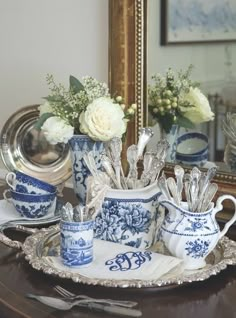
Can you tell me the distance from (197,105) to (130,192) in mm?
360

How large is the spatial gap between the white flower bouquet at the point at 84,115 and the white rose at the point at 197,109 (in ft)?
0.44

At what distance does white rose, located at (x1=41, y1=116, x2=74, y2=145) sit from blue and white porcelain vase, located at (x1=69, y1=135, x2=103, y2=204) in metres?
0.03

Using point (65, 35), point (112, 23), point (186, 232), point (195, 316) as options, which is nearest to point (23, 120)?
point (65, 35)

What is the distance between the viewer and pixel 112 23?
4.64 ft

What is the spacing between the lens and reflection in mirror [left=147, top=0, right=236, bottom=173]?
1.18 metres

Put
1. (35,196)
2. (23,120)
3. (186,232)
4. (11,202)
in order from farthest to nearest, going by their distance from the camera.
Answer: (23,120), (11,202), (35,196), (186,232)

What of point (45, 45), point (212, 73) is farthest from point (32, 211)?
point (45, 45)

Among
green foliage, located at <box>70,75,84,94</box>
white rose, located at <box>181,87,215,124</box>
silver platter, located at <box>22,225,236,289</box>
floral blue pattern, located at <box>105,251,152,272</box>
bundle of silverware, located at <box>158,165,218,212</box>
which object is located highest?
green foliage, located at <box>70,75,84,94</box>

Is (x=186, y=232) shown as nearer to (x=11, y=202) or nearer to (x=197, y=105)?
(x=197, y=105)

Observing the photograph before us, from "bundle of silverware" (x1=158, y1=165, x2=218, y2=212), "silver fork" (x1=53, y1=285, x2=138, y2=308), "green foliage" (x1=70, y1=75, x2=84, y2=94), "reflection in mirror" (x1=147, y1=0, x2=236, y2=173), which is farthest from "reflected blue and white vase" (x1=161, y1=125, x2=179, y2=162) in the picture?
"silver fork" (x1=53, y1=285, x2=138, y2=308)

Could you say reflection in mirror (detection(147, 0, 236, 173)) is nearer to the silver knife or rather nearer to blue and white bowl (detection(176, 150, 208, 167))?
blue and white bowl (detection(176, 150, 208, 167))

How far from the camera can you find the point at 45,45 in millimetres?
1657

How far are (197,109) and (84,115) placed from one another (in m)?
0.27

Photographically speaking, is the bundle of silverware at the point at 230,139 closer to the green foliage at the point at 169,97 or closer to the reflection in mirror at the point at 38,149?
the green foliage at the point at 169,97
